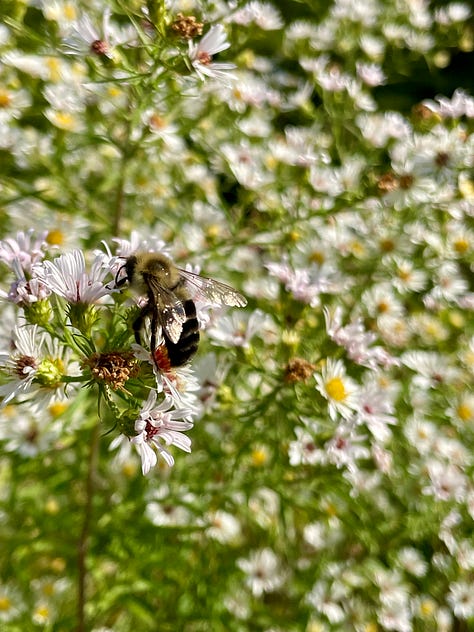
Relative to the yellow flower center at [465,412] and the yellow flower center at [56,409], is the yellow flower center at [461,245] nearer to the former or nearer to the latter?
the yellow flower center at [465,412]

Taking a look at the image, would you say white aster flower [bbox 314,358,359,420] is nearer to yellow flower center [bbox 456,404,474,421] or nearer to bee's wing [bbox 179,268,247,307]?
bee's wing [bbox 179,268,247,307]

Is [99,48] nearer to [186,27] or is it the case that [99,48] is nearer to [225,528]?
[186,27]

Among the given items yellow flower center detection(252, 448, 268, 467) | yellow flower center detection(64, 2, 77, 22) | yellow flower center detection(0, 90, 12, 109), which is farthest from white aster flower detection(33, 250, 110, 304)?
yellow flower center detection(64, 2, 77, 22)

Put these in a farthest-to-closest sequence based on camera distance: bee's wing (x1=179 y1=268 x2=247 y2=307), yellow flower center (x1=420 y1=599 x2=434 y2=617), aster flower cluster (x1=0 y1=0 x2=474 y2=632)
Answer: yellow flower center (x1=420 y1=599 x2=434 y2=617) < aster flower cluster (x1=0 y1=0 x2=474 y2=632) < bee's wing (x1=179 y1=268 x2=247 y2=307)

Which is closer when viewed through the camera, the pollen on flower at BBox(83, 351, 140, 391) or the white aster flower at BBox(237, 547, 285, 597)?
the pollen on flower at BBox(83, 351, 140, 391)

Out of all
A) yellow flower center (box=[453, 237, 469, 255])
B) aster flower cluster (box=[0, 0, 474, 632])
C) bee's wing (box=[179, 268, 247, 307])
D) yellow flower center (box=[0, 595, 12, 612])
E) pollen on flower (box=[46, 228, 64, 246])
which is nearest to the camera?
bee's wing (box=[179, 268, 247, 307])

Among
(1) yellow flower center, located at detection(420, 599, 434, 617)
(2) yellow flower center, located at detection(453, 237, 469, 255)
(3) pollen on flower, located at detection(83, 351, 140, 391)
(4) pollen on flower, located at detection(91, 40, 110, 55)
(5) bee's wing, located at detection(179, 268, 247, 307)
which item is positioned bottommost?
(1) yellow flower center, located at detection(420, 599, 434, 617)

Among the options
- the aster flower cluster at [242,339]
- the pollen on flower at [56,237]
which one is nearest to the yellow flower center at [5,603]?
the aster flower cluster at [242,339]
